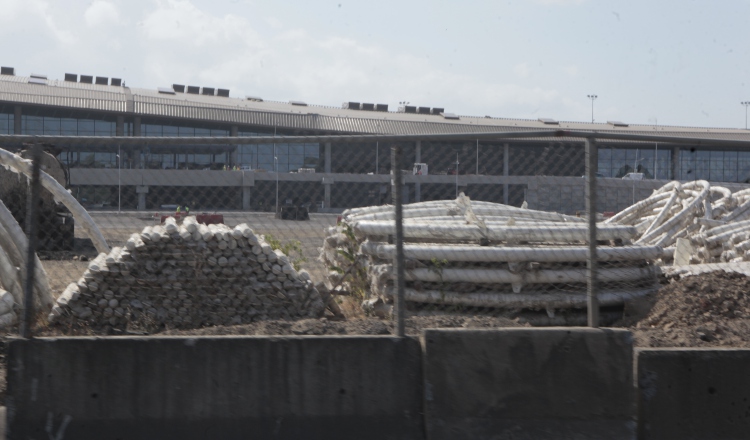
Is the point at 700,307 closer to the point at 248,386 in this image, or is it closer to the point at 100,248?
the point at 248,386

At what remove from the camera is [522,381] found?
519cm

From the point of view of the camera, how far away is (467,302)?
9086 millimetres

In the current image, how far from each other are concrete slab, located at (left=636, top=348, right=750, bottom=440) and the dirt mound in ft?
8.79

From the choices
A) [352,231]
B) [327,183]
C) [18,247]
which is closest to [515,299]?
[352,231]

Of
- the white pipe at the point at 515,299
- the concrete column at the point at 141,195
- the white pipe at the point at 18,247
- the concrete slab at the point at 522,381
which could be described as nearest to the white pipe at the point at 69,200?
the white pipe at the point at 18,247

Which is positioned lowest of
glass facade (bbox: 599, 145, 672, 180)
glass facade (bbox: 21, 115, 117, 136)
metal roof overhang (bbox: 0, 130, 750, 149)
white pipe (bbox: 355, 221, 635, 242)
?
white pipe (bbox: 355, 221, 635, 242)

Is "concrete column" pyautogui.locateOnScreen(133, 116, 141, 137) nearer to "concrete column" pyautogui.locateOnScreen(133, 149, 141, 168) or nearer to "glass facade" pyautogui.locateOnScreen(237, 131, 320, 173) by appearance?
"glass facade" pyautogui.locateOnScreen(237, 131, 320, 173)

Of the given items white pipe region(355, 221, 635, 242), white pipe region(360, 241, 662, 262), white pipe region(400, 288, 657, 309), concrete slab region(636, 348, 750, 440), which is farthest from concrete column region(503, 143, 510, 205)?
white pipe region(400, 288, 657, 309)

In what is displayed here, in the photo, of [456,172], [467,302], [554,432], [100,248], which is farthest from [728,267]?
[100,248]

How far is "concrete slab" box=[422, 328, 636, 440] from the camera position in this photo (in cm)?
518

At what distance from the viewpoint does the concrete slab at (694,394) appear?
529 centimetres

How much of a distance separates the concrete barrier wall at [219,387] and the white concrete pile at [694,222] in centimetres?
806

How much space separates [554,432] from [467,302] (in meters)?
3.93

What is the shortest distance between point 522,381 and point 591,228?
1.11 m
